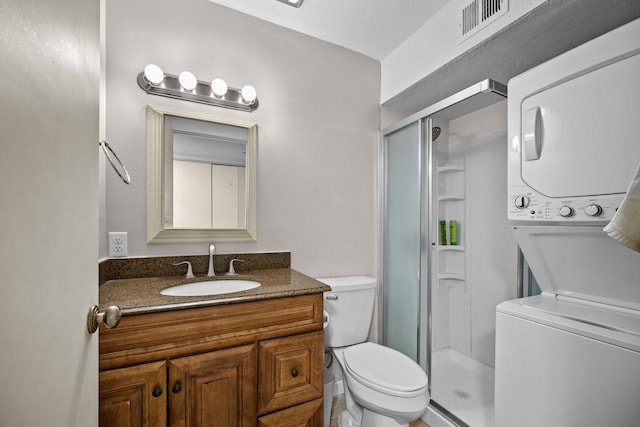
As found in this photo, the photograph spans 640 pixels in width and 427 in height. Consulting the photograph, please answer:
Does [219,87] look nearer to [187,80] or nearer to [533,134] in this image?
[187,80]

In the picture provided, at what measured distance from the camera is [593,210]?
102cm

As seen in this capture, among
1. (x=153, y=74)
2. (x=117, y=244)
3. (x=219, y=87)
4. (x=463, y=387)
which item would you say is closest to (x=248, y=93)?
(x=219, y=87)

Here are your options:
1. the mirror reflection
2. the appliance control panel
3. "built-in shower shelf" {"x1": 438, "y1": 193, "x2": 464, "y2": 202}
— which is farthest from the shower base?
the mirror reflection

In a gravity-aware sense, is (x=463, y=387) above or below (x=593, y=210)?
below

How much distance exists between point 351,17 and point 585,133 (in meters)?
1.41

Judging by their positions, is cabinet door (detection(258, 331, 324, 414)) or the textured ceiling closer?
cabinet door (detection(258, 331, 324, 414))

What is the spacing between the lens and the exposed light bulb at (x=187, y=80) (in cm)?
151

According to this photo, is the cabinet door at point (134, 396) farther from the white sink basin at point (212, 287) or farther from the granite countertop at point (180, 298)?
the white sink basin at point (212, 287)

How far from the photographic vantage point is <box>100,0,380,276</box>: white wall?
146 centimetres

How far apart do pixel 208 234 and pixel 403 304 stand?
1382 millimetres

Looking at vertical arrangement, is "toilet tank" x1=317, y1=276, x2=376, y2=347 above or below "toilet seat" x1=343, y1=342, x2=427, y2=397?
above

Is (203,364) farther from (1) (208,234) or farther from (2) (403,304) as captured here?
(2) (403,304)

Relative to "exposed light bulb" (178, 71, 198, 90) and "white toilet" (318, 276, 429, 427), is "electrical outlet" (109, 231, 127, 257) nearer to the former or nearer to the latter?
"exposed light bulb" (178, 71, 198, 90)

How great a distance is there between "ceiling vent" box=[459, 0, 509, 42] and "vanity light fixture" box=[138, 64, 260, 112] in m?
1.23
